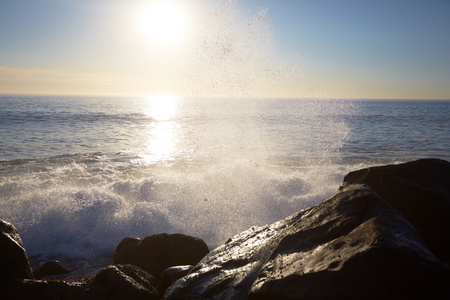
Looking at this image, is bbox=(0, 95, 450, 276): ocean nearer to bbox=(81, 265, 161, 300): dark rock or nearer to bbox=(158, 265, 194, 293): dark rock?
bbox=(158, 265, 194, 293): dark rock

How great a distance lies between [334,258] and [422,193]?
1.89 meters

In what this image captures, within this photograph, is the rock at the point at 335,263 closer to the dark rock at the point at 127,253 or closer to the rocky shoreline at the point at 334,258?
the rocky shoreline at the point at 334,258

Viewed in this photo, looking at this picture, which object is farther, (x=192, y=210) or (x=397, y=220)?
(x=192, y=210)

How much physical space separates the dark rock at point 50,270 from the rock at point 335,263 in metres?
3.28

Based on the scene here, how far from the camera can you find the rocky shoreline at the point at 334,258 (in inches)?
81.4

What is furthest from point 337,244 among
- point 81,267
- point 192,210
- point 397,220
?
point 192,210

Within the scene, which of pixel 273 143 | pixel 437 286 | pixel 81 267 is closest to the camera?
pixel 437 286

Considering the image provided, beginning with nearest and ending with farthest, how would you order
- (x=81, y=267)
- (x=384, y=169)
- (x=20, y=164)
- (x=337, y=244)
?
(x=337, y=244) → (x=384, y=169) → (x=81, y=267) → (x=20, y=164)

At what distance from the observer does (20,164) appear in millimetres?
12805

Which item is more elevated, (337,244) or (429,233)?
(337,244)

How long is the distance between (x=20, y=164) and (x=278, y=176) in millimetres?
10052

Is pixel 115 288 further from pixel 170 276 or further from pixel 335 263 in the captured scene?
pixel 335 263

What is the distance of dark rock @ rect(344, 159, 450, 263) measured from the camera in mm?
3414

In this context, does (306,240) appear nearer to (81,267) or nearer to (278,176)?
(81,267)
